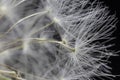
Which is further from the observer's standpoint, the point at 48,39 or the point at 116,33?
the point at 116,33

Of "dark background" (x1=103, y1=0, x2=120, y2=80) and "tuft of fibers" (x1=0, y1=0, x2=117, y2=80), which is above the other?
"dark background" (x1=103, y1=0, x2=120, y2=80)

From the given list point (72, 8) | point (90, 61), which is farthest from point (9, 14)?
point (90, 61)

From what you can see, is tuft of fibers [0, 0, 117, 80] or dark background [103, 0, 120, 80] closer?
tuft of fibers [0, 0, 117, 80]

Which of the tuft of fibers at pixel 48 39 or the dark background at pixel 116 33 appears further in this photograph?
the dark background at pixel 116 33

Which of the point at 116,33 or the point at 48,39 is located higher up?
the point at 116,33

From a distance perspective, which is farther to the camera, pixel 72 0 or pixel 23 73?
pixel 72 0

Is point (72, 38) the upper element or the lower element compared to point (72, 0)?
lower

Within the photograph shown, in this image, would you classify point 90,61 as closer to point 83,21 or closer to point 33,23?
point 83,21

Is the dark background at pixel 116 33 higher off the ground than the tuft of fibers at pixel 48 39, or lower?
higher
